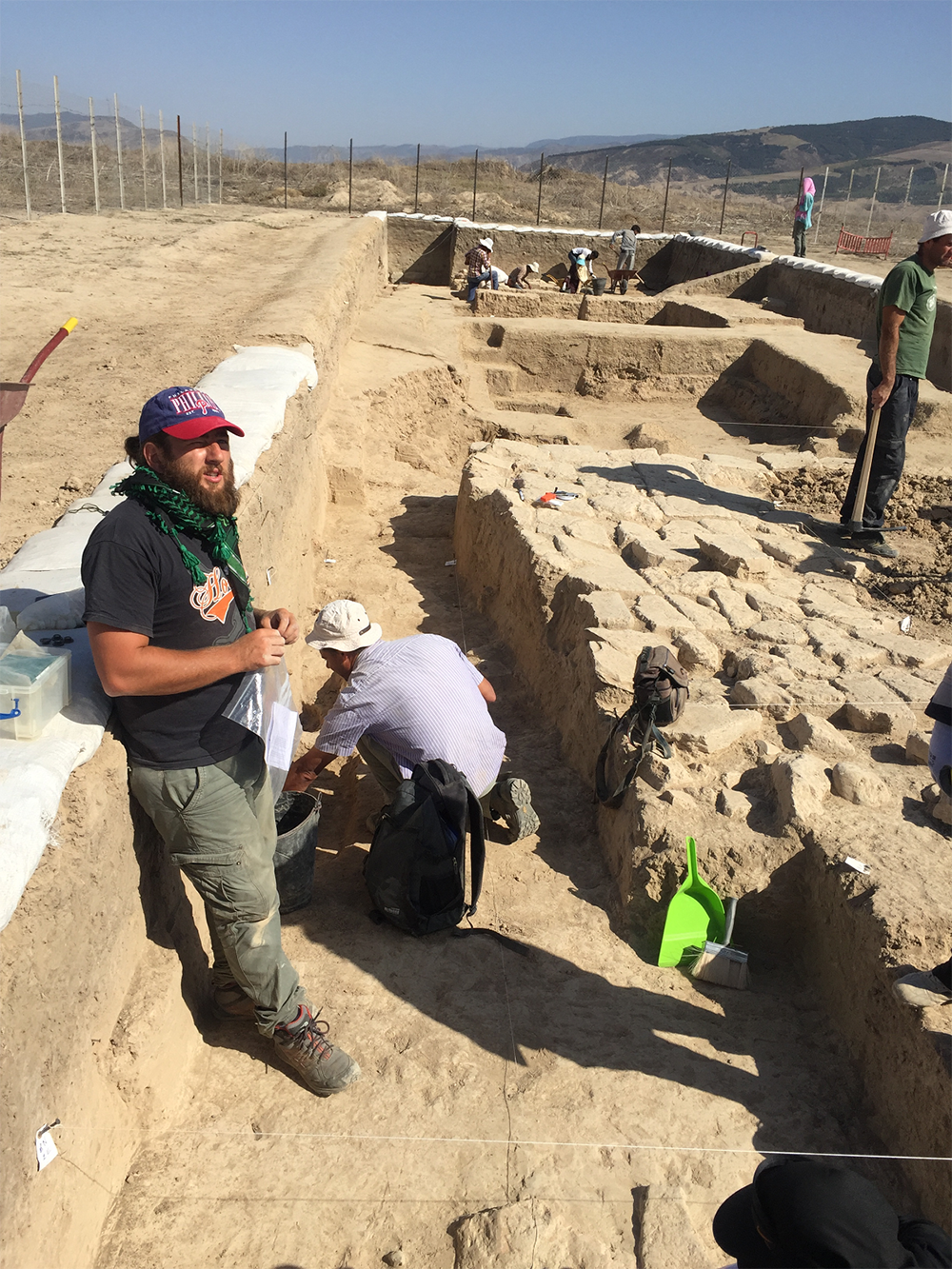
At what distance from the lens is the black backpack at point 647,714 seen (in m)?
3.87

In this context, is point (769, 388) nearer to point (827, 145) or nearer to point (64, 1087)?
point (64, 1087)

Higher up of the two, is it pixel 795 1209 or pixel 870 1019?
pixel 795 1209

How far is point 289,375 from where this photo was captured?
657cm

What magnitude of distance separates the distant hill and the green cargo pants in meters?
102

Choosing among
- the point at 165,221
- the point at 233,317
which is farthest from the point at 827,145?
the point at 233,317

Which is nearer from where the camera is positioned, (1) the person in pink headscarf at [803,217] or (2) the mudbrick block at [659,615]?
(2) the mudbrick block at [659,615]

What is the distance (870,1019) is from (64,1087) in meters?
2.27

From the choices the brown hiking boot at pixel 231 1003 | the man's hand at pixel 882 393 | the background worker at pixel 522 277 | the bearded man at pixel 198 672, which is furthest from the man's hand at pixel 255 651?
the background worker at pixel 522 277

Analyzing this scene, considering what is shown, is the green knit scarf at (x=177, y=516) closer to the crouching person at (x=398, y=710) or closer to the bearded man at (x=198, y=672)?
the bearded man at (x=198, y=672)

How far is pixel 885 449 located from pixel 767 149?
111m

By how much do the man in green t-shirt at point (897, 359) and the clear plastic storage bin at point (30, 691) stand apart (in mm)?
4984

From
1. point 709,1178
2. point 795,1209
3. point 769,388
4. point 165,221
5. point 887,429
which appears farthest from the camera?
point 165,221

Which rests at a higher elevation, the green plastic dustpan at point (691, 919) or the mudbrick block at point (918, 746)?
the mudbrick block at point (918, 746)

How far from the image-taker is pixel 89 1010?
2.26m
